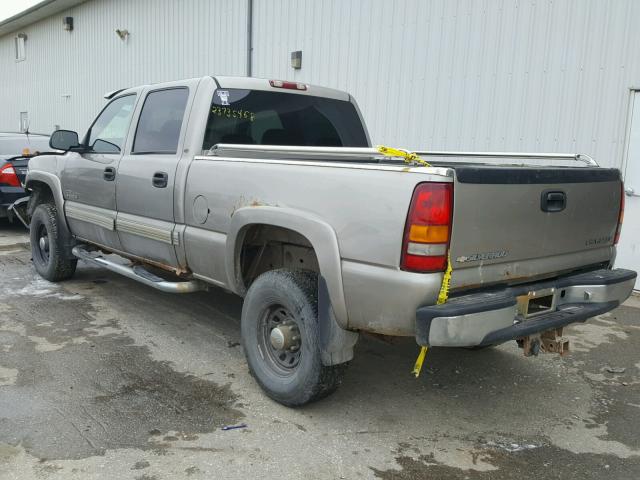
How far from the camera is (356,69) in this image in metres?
9.10

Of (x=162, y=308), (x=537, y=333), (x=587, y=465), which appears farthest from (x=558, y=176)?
(x=162, y=308)

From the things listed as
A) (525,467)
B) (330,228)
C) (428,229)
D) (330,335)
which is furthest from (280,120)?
(525,467)

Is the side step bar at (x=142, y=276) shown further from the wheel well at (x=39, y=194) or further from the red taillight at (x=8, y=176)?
the red taillight at (x=8, y=176)

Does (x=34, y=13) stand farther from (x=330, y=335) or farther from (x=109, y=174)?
(x=330, y=335)

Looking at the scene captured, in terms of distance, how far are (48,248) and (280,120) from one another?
130 inches

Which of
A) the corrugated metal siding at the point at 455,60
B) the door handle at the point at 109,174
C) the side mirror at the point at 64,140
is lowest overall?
the door handle at the point at 109,174

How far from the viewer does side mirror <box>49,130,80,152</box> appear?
18.0ft

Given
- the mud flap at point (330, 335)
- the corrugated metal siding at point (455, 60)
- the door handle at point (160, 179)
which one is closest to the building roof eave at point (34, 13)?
the corrugated metal siding at point (455, 60)

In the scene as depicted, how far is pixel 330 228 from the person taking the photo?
10.2 ft

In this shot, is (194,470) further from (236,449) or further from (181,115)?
(181,115)

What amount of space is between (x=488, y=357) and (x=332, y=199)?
2246 millimetres

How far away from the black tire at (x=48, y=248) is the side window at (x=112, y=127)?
1081 mm

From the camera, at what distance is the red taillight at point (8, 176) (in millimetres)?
9219

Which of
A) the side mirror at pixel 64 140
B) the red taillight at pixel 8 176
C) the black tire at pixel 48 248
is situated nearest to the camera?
the side mirror at pixel 64 140
